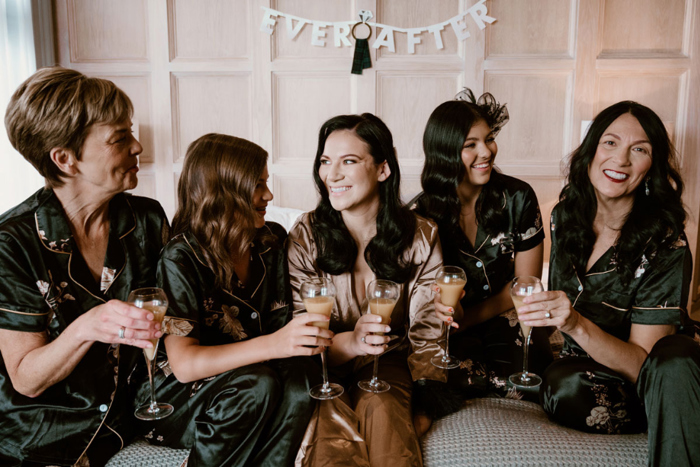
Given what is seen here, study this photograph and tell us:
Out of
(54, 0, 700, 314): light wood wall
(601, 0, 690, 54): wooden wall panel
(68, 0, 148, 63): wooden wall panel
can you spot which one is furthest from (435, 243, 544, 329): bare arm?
(68, 0, 148, 63): wooden wall panel

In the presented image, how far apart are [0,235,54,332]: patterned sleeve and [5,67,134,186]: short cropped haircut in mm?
259

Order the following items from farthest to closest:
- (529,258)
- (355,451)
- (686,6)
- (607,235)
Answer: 1. (686,6)
2. (529,258)
3. (607,235)
4. (355,451)

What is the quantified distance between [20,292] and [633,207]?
2.06 meters

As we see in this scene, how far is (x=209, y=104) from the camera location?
15.0 feet

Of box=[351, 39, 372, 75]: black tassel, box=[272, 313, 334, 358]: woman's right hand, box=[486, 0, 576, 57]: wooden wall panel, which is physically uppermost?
box=[486, 0, 576, 57]: wooden wall panel

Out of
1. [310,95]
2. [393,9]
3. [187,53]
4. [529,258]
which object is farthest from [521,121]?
[187,53]

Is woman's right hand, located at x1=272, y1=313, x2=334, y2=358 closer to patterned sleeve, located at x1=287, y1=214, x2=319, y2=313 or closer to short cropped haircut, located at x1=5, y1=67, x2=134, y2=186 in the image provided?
patterned sleeve, located at x1=287, y1=214, x2=319, y2=313

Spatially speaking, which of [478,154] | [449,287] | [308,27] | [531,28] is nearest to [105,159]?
[449,287]

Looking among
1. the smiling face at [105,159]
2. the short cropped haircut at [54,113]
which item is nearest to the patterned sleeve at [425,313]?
the smiling face at [105,159]

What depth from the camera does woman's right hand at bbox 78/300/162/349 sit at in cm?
145

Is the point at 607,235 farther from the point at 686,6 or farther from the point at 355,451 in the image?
the point at 686,6

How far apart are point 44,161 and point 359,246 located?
1.10 meters

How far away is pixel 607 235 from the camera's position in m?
2.17

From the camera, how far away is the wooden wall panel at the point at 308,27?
4.34 metres
